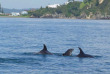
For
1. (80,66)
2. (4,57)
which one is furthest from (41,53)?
(80,66)

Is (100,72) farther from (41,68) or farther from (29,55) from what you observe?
(29,55)

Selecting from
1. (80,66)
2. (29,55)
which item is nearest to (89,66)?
(80,66)

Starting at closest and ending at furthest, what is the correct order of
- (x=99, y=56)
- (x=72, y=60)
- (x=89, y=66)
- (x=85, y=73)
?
(x=85, y=73), (x=89, y=66), (x=72, y=60), (x=99, y=56)

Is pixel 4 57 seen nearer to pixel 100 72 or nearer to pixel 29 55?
pixel 29 55

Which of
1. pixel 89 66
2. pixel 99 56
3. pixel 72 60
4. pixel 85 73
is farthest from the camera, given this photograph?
pixel 99 56

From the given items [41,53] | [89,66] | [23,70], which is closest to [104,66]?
[89,66]

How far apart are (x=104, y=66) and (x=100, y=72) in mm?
2884

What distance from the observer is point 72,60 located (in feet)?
A: 120

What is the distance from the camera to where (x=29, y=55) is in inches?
1585

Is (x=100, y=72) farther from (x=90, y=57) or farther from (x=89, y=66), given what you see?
(x=90, y=57)

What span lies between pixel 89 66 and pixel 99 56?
6731mm

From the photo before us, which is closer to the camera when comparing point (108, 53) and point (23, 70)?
point (23, 70)

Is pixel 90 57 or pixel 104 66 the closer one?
pixel 104 66

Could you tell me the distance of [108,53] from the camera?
139 feet
